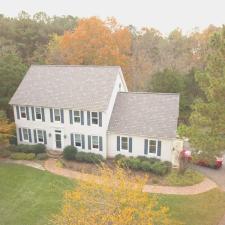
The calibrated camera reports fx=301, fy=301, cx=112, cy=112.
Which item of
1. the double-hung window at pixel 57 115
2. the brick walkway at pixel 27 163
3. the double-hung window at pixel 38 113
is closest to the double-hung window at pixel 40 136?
the double-hung window at pixel 38 113

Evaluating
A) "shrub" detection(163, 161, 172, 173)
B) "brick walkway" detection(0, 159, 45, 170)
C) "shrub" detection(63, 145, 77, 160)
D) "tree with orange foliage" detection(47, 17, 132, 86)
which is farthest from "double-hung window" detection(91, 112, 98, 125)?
"tree with orange foliage" detection(47, 17, 132, 86)

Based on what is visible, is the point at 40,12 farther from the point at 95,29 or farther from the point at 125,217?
the point at 125,217

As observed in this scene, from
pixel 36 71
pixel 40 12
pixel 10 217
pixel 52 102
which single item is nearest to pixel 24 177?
pixel 10 217

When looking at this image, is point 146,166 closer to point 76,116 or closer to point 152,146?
point 152,146

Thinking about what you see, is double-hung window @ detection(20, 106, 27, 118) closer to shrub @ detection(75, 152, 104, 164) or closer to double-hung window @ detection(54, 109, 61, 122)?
double-hung window @ detection(54, 109, 61, 122)

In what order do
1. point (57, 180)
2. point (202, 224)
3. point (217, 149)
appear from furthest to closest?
1. point (57, 180)
2. point (202, 224)
3. point (217, 149)

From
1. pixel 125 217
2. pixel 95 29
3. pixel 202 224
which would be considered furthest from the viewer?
pixel 95 29

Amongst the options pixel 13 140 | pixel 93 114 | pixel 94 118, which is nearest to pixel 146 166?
pixel 94 118

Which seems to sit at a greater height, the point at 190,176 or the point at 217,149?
the point at 217,149
